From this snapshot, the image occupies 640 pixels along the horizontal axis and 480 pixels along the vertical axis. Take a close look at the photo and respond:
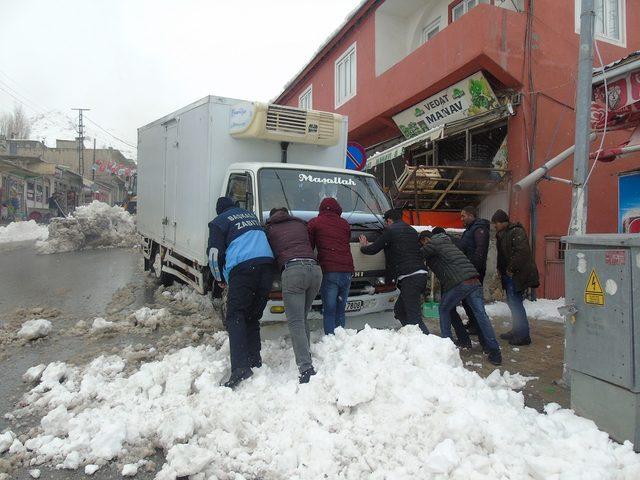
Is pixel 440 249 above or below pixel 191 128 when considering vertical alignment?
below

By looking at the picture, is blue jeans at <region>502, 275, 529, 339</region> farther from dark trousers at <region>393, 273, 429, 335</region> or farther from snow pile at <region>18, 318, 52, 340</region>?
snow pile at <region>18, 318, 52, 340</region>

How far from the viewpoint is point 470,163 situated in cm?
937

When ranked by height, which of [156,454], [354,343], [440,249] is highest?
[440,249]

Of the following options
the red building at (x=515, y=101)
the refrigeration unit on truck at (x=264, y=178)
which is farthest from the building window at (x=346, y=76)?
the refrigeration unit on truck at (x=264, y=178)

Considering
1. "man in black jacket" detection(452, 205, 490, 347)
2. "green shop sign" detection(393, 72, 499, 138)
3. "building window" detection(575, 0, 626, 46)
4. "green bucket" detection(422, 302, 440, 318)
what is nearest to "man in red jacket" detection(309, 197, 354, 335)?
"man in black jacket" detection(452, 205, 490, 347)

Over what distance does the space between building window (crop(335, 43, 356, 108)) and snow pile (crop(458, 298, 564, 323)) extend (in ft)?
29.1

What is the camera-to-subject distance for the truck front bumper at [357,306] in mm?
4891

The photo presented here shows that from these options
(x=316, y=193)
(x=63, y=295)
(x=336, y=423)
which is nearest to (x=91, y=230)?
(x=63, y=295)

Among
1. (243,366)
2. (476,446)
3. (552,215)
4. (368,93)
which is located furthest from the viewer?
(368,93)

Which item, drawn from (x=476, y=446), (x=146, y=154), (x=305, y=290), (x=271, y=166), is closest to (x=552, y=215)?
(x=271, y=166)

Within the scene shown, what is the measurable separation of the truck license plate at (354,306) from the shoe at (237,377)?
1608 mm

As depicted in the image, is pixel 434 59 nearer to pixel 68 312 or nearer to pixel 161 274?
pixel 161 274

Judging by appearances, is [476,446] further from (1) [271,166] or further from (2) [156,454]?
(1) [271,166]

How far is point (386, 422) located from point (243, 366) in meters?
1.49
